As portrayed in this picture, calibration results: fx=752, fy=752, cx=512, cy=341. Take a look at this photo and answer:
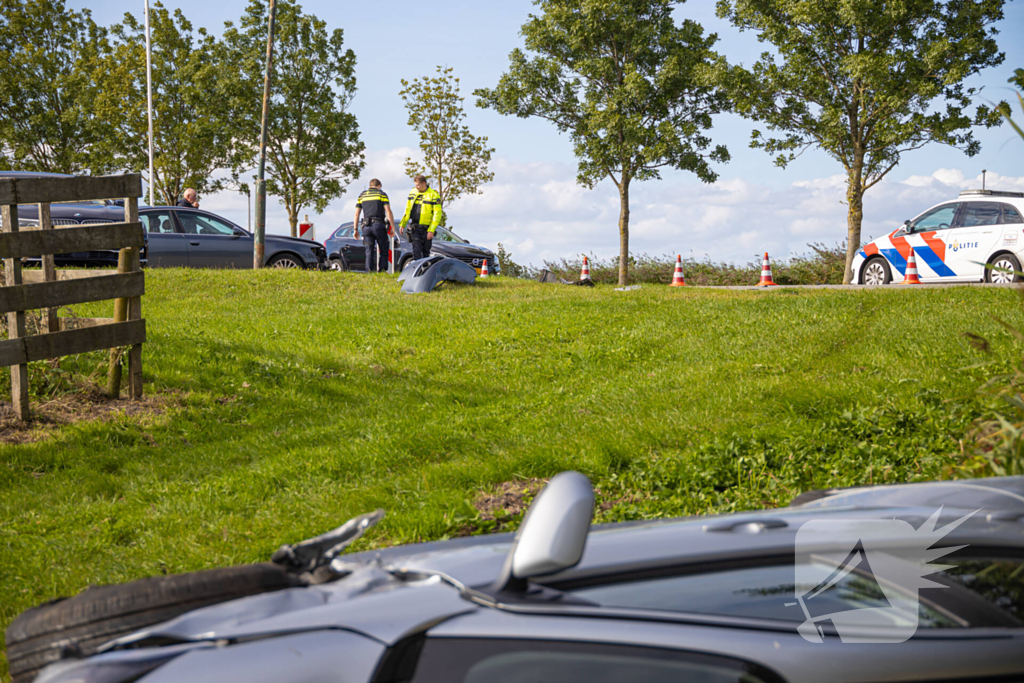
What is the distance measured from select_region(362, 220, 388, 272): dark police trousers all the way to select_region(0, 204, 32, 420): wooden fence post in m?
9.40

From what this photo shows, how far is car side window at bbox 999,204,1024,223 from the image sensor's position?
1206 centimetres

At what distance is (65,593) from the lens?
3.67 m

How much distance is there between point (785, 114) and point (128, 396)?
69.0 feet

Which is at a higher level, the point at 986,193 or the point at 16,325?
the point at 986,193

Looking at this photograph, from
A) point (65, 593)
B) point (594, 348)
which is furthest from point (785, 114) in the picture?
point (65, 593)

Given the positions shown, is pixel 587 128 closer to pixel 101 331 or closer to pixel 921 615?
pixel 101 331

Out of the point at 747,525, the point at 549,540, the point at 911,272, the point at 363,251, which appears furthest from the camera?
the point at 363,251

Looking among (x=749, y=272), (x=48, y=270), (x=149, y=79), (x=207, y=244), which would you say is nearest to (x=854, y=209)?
(x=749, y=272)

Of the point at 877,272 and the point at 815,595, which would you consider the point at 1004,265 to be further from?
the point at 815,595

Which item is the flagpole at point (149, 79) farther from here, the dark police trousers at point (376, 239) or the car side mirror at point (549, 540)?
the car side mirror at point (549, 540)

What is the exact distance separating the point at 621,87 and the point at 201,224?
1402 cm

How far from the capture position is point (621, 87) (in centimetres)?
2364

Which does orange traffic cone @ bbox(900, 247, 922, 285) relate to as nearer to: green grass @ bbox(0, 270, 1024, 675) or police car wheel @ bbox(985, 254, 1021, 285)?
police car wheel @ bbox(985, 254, 1021, 285)

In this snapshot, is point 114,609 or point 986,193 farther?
point 986,193
